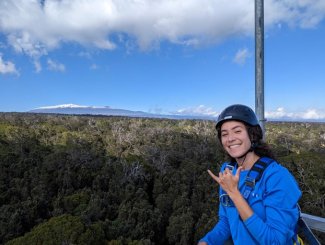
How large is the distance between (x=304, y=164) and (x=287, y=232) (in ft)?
73.2

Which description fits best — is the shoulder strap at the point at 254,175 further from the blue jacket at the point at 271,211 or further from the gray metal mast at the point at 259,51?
the gray metal mast at the point at 259,51

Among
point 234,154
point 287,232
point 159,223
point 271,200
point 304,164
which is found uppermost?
point 234,154

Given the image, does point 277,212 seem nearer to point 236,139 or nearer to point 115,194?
point 236,139

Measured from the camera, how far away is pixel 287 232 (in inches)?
80.7

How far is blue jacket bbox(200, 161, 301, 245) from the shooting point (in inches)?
78.9

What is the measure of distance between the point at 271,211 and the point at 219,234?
0.58 metres

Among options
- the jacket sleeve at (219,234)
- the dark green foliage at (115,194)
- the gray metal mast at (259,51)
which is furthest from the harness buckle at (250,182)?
the dark green foliage at (115,194)

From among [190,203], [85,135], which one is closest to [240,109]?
[190,203]

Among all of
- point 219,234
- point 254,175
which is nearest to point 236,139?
point 254,175

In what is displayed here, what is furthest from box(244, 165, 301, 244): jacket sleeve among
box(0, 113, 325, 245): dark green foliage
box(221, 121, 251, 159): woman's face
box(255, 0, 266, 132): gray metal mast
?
box(0, 113, 325, 245): dark green foliage

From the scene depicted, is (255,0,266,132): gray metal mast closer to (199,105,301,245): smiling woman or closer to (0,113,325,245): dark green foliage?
(199,105,301,245): smiling woman

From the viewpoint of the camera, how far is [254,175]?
85.7 inches

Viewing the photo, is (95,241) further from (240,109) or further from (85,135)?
(85,135)

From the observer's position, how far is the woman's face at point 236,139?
2.35m
